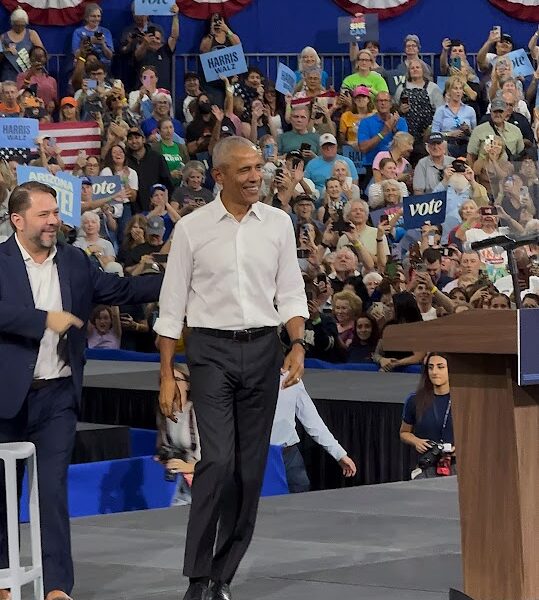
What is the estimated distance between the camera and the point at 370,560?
6.21 meters

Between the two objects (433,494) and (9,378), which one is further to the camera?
(433,494)

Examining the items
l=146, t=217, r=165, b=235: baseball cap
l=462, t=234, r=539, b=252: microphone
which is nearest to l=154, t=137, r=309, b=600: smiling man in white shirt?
l=462, t=234, r=539, b=252: microphone

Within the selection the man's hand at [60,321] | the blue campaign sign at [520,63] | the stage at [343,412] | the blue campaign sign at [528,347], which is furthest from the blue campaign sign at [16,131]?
the blue campaign sign at [528,347]

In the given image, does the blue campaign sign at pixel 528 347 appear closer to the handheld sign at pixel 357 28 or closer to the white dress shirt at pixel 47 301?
the white dress shirt at pixel 47 301

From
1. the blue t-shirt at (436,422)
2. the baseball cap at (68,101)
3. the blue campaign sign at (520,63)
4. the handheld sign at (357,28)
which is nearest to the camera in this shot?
the blue t-shirt at (436,422)

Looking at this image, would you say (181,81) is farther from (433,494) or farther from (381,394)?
(433,494)

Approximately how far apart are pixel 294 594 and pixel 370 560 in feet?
2.37

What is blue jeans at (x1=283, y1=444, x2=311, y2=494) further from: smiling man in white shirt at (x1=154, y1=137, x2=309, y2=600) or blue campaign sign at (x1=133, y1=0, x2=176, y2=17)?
blue campaign sign at (x1=133, y1=0, x2=176, y2=17)

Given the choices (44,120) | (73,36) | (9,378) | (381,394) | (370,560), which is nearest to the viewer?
(9,378)

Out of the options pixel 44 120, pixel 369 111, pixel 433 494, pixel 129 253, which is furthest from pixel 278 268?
pixel 369 111

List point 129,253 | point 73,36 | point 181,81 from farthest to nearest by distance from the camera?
point 181,81, point 73,36, point 129,253

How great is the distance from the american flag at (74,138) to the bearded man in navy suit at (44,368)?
9.43 meters

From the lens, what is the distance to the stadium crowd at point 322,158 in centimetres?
1198

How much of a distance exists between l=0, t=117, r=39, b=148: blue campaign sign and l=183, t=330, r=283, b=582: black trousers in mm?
7545
